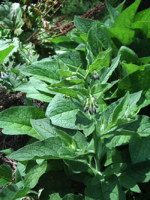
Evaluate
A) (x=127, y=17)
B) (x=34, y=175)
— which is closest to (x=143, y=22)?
(x=127, y=17)

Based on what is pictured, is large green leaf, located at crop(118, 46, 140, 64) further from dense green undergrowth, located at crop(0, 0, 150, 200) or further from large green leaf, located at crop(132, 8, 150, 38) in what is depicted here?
large green leaf, located at crop(132, 8, 150, 38)

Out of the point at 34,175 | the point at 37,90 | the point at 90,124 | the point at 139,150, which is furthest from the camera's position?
the point at 37,90

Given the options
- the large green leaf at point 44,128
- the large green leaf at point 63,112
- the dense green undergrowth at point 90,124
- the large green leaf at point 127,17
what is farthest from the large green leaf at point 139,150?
the large green leaf at point 127,17

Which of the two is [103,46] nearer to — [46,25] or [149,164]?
[149,164]

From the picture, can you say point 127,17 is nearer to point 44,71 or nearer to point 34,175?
point 44,71

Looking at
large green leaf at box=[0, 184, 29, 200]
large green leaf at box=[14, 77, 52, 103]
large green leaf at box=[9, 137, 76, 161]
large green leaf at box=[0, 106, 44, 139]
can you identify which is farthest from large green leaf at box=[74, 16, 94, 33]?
large green leaf at box=[0, 184, 29, 200]

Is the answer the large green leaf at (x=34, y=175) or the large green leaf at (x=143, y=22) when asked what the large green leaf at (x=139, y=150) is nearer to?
the large green leaf at (x=34, y=175)
